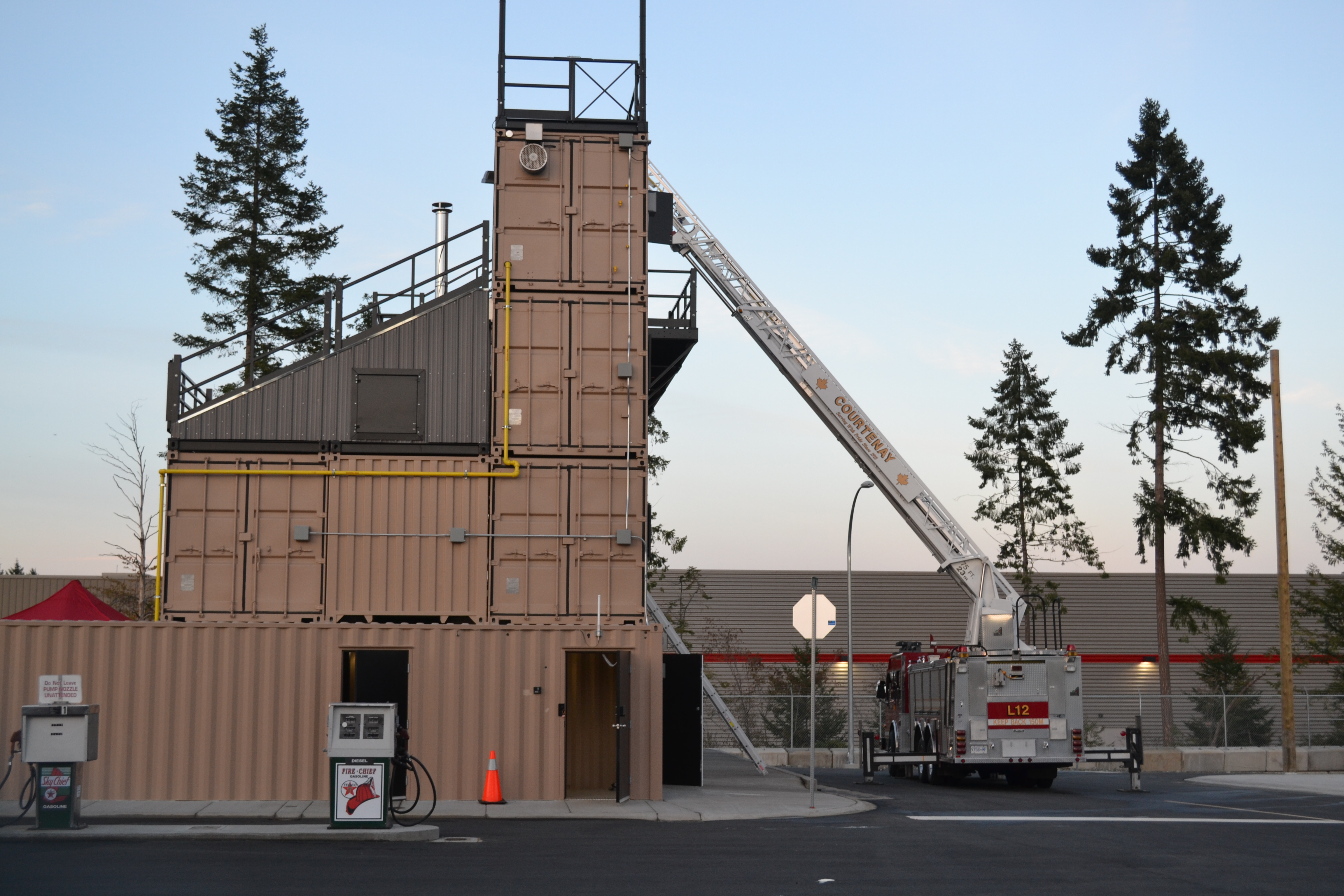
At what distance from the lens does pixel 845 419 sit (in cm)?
2708

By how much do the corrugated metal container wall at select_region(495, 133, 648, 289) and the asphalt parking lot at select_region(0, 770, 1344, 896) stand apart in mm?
10453

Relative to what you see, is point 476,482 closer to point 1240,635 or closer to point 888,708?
point 888,708

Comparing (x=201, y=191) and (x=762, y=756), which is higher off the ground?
(x=201, y=191)

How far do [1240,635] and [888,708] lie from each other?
95.6ft

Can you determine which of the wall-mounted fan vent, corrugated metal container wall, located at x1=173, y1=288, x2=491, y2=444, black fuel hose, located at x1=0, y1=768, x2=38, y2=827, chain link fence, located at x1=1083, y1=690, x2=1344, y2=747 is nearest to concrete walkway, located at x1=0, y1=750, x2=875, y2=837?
black fuel hose, located at x1=0, y1=768, x2=38, y2=827

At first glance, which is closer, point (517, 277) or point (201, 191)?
point (517, 277)

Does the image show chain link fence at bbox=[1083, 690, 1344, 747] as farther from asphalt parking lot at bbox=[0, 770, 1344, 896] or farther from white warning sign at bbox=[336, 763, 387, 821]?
white warning sign at bbox=[336, 763, 387, 821]

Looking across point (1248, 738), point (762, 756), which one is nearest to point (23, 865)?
point (762, 756)

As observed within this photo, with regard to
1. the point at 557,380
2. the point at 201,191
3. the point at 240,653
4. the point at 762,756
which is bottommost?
the point at 762,756

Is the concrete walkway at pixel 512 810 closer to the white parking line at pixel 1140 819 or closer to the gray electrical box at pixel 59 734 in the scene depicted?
the gray electrical box at pixel 59 734

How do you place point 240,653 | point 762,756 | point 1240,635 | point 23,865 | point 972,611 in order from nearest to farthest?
point 23,865, point 240,653, point 972,611, point 762,756, point 1240,635

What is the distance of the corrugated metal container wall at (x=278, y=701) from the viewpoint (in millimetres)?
20375

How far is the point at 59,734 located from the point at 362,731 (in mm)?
3740

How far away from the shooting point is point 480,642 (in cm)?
2141
